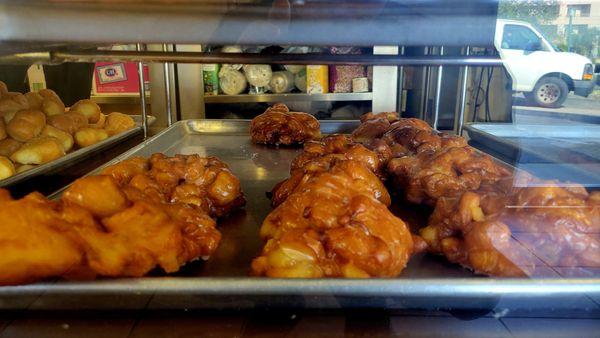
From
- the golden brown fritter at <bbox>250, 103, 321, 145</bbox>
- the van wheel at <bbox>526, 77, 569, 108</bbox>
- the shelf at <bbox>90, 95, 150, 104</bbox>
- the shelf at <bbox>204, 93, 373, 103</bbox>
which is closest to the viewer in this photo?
the van wheel at <bbox>526, 77, 569, 108</bbox>

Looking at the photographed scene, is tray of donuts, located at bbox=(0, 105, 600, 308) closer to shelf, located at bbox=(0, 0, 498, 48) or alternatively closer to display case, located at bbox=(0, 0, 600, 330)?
display case, located at bbox=(0, 0, 600, 330)

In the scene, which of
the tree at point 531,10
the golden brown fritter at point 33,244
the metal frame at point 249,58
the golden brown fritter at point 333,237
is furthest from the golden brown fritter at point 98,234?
the tree at point 531,10

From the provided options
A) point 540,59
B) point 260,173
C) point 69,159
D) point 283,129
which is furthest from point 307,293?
point 283,129

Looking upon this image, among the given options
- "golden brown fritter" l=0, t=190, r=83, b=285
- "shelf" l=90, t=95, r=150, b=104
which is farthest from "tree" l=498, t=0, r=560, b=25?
"shelf" l=90, t=95, r=150, b=104

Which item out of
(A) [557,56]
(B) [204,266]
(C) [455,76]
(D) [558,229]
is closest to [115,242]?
(B) [204,266]

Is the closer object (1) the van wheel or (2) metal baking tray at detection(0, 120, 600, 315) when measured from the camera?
(2) metal baking tray at detection(0, 120, 600, 315)

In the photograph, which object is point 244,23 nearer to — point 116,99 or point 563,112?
point 563,112
